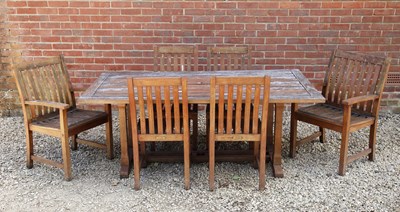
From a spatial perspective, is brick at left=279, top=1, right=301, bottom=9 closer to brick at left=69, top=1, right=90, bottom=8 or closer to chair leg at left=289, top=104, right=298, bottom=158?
chair leg at left=289, top=104, right=298, bottom=158

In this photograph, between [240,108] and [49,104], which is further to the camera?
[49,104]

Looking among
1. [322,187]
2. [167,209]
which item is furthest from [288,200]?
[167,209]

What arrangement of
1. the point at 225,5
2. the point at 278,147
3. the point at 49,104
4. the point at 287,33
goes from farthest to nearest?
the point at 287,33 < the point at 225,5 < the point at 278,147 < the point at 49,104

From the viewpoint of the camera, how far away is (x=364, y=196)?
3.76 metres

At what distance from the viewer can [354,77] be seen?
4410 millimetres

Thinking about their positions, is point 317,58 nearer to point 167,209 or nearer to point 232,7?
point 232,7

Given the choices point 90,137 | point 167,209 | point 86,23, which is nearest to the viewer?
point 167,209

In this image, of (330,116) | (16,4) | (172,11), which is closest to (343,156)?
(330,116)

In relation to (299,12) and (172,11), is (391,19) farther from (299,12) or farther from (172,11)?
(172,11)

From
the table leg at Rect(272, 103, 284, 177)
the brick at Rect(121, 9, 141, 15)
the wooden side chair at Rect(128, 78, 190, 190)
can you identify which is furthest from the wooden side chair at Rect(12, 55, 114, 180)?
the table leg at Rect(272, 103, 284, 177)

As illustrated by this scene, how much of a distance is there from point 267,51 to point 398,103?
1.75 meters

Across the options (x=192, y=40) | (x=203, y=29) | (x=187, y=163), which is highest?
(x=203, y=29)

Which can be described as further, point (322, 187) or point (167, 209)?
point (322, 187)

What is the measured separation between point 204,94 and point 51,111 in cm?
156
